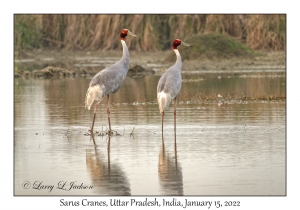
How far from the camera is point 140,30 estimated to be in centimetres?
3866

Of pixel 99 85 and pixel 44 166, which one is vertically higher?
pixel 99 85

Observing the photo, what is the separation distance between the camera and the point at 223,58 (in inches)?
1298

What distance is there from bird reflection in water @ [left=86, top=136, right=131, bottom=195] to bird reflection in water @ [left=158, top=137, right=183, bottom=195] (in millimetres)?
442

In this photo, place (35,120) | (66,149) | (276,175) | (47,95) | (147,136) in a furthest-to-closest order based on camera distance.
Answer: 1. (47,95)
2. (35,120)
3. (147,136)
4. (66,149)
5. (276,175)

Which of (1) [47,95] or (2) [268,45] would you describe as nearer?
(1) [47,95]

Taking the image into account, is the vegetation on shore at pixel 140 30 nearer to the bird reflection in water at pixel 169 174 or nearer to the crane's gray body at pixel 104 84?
the crane's gray body at pixel 104 84

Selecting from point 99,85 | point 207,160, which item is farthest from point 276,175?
point 99,85

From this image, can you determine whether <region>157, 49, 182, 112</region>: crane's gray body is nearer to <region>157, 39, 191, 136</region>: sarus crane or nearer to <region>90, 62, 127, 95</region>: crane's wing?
<region>157, 39, 191, 136</region>: sarus crane

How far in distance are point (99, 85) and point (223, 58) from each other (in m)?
19.6

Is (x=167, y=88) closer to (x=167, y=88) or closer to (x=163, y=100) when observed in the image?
(x=167, y=88)

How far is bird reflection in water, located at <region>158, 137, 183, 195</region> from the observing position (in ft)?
29.5

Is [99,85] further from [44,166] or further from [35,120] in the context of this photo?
[44,166]

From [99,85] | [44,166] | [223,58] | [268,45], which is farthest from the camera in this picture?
[268,45]
